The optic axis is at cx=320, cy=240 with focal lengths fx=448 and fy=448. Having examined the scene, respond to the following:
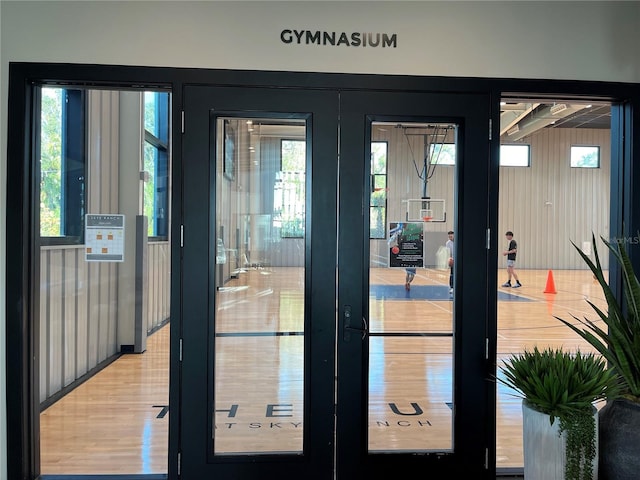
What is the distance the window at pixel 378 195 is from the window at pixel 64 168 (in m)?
2.33

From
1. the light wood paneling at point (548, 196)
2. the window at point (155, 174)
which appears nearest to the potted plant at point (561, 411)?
the window at point (155, 174)

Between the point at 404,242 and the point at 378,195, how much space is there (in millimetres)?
318

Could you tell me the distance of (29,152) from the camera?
2.52 meters

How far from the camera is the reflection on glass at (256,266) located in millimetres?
2627

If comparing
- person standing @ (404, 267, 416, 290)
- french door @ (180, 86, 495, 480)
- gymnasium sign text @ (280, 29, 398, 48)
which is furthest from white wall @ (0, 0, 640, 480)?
person standing @ (404, 267, 416, 290)

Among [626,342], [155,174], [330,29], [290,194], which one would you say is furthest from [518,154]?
[626,342]

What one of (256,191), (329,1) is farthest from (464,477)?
(329,1)

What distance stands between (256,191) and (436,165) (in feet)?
3.53

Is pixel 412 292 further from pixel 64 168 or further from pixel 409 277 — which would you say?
pixel 64 168

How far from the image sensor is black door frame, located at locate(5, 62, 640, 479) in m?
2.46

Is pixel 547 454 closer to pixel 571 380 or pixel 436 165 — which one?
pixel 571 380

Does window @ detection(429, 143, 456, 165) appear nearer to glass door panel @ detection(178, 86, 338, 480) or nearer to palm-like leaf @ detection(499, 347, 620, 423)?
glass door panel @ detection(178, 86, 338, 480)

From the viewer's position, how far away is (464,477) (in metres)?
2.64

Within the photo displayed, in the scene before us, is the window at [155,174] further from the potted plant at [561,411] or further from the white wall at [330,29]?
the potted plant at [561,411]
